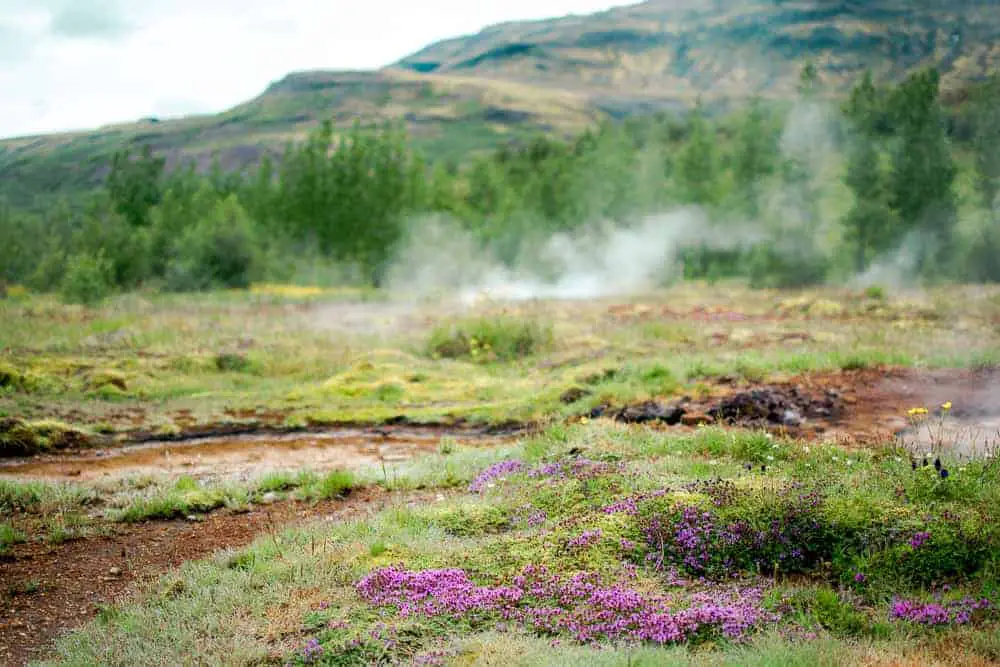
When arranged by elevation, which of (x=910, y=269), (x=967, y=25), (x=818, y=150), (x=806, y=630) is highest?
(x=967, y=25)

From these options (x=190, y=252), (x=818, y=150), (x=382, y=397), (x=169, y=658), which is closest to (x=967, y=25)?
(x=818, y=150)

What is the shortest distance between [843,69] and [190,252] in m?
119

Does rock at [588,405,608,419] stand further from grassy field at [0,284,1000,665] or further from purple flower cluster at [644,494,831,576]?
purple flower cluster at [644,494,831,576]

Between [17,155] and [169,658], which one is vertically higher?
[17,155]

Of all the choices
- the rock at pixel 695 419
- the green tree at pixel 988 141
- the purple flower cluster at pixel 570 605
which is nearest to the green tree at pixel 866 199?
the green tree at pixel 988 141

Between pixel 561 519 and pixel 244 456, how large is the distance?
23.5 feet

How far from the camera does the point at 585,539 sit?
7.00 m

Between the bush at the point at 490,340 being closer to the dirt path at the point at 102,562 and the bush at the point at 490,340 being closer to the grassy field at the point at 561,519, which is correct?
the grassy field at the point at 561,519

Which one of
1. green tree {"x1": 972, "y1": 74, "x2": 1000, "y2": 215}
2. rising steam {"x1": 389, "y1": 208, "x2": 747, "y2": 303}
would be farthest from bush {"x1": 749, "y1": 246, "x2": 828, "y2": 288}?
green tree {"x1": 972, "y1": 74, "x2": 1000, "y2": 215}

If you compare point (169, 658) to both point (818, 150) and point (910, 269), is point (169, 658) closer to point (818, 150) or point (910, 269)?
point (910, 269)

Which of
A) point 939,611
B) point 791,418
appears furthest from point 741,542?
point 791,418

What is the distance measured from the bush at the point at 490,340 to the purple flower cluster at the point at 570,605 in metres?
15.4

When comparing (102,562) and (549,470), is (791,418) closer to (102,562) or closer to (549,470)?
(549,470)

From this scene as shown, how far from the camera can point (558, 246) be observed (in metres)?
53.3
